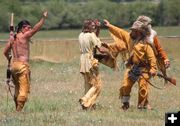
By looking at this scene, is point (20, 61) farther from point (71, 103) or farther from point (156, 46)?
point (156, 46)

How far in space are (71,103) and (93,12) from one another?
6215 cm

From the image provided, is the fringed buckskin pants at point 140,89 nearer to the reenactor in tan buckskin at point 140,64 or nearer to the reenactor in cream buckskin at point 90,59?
the reenactor in tan buckskin at point 140,64

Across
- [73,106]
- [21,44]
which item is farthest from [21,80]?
[73,106]

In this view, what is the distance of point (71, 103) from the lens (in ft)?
47.3

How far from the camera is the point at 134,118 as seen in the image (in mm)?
11789

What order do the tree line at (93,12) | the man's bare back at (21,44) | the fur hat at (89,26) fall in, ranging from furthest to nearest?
1. the tree line at (93,12)
2. the fur hat at (89,26)
3. the man's bare back at (21,44)

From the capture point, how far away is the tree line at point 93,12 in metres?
71.8

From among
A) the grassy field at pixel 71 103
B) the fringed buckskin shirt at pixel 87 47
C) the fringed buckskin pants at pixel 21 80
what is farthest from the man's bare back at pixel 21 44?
the fringed buckskin shirt at pixel 87 47

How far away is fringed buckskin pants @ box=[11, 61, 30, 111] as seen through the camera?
12.5 meters

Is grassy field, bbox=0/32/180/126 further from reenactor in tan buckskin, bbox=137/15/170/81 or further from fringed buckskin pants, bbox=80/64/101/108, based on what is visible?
reenactor in tan buckskin, bbox=137/15/170/81

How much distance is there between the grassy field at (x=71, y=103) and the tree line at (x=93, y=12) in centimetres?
4291

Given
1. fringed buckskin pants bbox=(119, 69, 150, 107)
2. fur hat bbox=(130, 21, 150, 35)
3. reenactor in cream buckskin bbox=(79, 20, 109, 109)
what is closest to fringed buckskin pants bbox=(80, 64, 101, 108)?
reenactor in cream buckskin bbox=(79, 20, 109, 109)

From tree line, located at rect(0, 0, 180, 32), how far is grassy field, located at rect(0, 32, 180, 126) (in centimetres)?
4291

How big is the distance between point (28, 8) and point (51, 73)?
5121 cm
